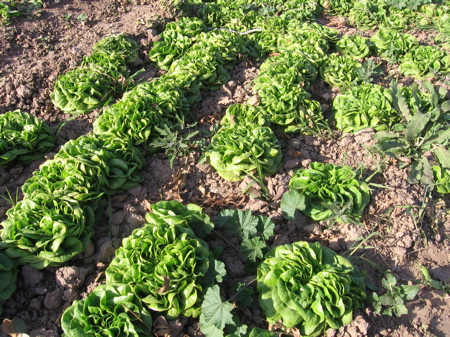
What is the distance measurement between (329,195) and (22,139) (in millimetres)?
4288

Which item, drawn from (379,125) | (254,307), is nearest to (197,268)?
(254,307)

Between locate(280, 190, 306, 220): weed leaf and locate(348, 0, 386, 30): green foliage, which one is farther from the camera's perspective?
locate(348, 0, 386, 30): green foliage

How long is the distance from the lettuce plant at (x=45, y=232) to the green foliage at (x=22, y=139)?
50.8 inches

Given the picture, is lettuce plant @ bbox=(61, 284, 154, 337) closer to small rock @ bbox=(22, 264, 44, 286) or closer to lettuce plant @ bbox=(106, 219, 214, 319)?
lettuce plant @ bbox=(106, 219, 214, 319)

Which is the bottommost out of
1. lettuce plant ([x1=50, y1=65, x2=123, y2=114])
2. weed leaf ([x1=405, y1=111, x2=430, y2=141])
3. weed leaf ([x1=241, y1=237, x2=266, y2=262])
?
weed leaf ([x1=241, y1=237, x2=266, y2=262])

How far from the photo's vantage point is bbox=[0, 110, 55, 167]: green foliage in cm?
502

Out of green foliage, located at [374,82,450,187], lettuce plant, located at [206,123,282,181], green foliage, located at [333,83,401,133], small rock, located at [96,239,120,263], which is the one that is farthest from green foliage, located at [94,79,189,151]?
green foliage, located at [374,82,450,187]

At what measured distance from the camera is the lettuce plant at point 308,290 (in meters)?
3.36

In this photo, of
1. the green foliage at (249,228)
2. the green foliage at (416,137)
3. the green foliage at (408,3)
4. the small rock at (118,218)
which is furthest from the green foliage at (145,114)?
the green foliage at (408,3)

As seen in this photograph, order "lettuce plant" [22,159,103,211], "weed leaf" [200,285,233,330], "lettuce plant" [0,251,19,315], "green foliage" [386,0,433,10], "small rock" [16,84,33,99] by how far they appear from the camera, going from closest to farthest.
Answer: "weed leaf" [200,285,233,330] → "lettuce plant" [0,251,19,315] → "lettuce plant" [22,159,103,211] → "small rock" [16,84,33,99] → "green foliage" [386,0,433,10]

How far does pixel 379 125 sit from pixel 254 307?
3571 mm

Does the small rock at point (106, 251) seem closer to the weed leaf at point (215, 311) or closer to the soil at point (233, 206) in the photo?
the soil at point (233, 206)

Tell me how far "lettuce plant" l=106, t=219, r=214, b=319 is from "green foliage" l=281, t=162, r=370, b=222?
135 centimetres

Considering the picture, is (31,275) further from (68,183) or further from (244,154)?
(244,154)
